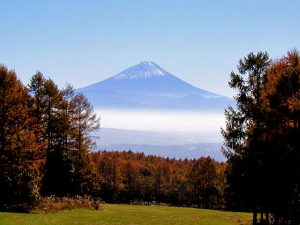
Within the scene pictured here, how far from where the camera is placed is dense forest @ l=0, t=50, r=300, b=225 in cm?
2519

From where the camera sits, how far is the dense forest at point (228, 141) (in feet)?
82.6

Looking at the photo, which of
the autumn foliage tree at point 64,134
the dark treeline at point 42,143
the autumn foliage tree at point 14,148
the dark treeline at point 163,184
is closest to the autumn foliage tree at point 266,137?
the dark treeline at point 42,143

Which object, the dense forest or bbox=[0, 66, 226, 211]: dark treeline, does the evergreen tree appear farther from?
bbox=[0, 66, 226, 211]: dark treeline

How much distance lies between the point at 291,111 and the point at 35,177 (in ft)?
80.6

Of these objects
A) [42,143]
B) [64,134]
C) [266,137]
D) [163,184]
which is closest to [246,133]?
[266,137]

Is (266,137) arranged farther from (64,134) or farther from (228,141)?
(64,134)

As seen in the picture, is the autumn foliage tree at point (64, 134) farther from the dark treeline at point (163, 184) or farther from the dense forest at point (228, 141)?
the dark treeline at point (163, 184)

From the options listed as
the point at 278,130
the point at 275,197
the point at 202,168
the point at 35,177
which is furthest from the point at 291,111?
the point at 202,168

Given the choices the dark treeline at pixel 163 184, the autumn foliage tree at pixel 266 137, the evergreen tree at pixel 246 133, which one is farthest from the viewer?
the dark treeline at pixel 163 184

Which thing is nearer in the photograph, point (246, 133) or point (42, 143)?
point (246, 133)

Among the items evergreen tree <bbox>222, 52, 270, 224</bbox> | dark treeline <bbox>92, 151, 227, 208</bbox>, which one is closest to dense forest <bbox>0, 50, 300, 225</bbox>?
evergreen tree <bbox>222, 52, 270, 224</bbox>

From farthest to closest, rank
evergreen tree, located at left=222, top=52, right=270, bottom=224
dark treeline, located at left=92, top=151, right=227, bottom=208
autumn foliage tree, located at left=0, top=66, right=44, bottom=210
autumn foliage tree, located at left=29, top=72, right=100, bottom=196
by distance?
dark treeline, located at left=92, top=151, right=227, bottom=208 < autumn foliage tree, located at left=29, top=72, right=100, bottom=196 < autumn foliage tree, located at left=0, top=66, right=44, bottom=210 < evergreen tree, located at left=222, top=52, right=270, bottom=224

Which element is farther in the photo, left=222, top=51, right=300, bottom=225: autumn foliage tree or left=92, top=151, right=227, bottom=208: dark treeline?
left=92, top=151, right=227, bottom=208: dark treeline

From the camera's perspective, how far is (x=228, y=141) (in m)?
32.2
